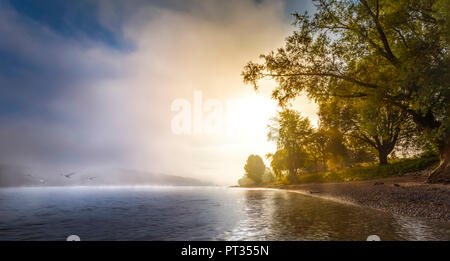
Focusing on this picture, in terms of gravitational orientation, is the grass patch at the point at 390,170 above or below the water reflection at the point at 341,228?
above

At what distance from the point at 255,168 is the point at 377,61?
71296 mm

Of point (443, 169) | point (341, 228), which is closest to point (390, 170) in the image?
point (443, 169)

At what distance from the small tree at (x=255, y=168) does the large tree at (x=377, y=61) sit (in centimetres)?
6830

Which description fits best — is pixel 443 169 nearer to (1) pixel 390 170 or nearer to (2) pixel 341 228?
(1) pixel 390 170

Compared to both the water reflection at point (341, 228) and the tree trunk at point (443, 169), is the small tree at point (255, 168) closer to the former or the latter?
the tree trunk at point (443, 169)

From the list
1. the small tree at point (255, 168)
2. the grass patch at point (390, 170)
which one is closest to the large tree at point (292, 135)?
the grass patch at point (390, 170)

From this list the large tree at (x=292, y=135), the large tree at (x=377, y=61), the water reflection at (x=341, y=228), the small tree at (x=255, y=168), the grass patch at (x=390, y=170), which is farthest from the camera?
the small tree at (x=255, y=168)

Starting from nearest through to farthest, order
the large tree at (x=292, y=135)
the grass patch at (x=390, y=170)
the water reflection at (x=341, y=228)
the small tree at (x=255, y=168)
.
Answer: the water reflection at (x=341, y=228) < the grass patch at (x=390, y=170) < the large tree at (x=292, y=135) < the small tree at (x=255, y=168)

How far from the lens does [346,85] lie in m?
23.1

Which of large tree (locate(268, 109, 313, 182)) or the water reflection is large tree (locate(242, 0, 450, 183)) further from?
large tree (locate(268, 109, 313, 182))

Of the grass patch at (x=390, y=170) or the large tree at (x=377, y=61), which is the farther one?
the grass patch at (x=390, y=170)

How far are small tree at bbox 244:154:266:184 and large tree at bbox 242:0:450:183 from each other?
68.3 m

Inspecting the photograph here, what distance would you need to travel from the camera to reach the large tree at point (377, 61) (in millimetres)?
18219

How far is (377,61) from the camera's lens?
22.2 m
